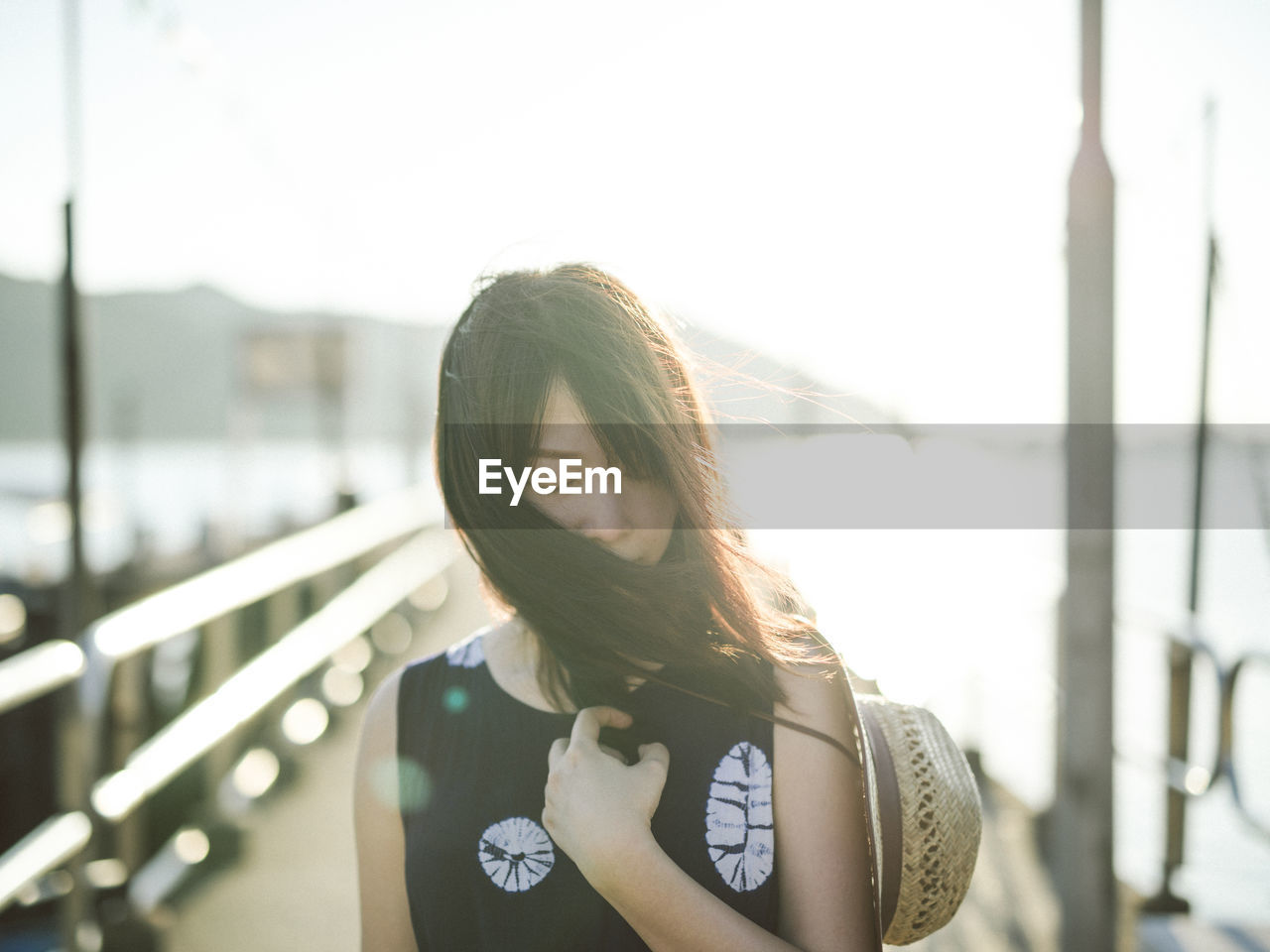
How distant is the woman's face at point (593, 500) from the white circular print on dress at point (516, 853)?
1.15 feet

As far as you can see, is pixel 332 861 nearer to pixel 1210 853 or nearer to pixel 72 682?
pixel 72 682

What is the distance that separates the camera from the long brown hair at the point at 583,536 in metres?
1.16

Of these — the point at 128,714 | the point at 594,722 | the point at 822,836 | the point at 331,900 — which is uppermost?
the point at 594,722

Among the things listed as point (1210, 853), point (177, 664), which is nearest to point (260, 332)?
point (177, 664)

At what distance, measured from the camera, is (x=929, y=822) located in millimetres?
1114

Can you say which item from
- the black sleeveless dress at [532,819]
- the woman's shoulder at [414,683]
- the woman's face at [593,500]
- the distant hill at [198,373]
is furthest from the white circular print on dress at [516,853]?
the distant hill at [198,373]

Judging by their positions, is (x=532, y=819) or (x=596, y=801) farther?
(x=532, y=819)

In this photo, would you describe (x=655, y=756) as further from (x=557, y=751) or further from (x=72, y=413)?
(x=72, y=413)

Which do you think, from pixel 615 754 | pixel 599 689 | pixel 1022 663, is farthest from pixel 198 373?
pixel 615 754

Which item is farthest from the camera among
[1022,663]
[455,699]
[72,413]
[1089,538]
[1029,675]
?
[1022,663]

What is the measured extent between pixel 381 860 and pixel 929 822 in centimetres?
67

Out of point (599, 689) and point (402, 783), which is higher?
point (599, 689)

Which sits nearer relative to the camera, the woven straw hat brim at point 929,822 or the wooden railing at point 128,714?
the woven straw hat brim at point 929,822

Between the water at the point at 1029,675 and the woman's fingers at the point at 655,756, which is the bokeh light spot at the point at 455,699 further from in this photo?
the water at the point at 1029,675
